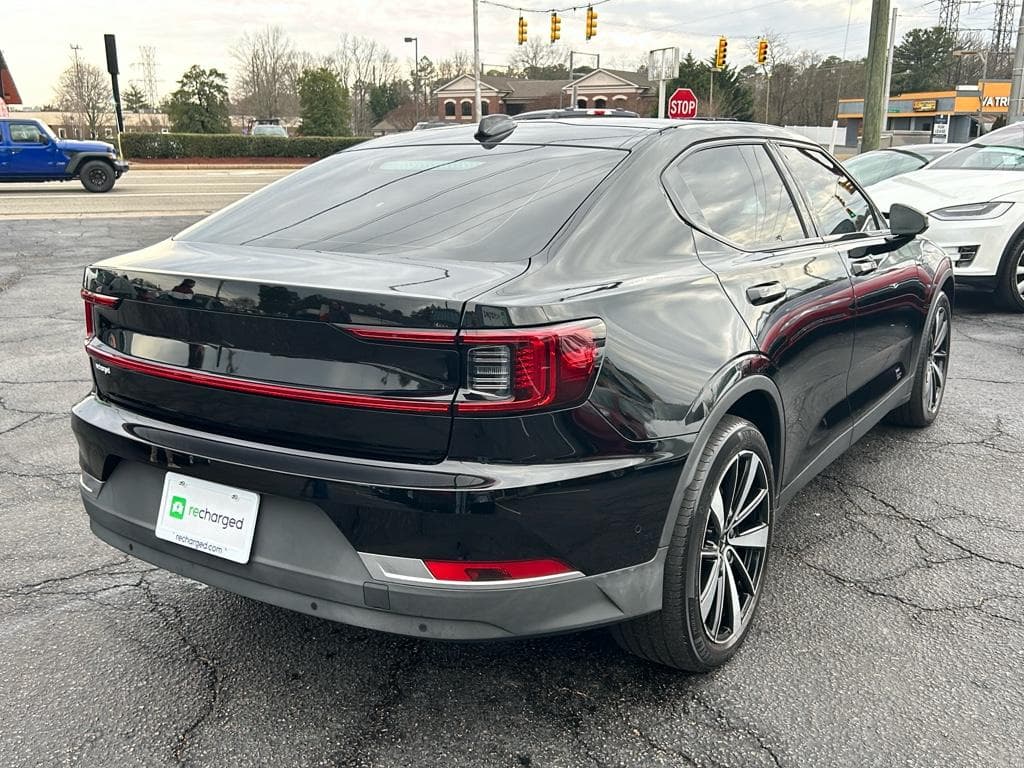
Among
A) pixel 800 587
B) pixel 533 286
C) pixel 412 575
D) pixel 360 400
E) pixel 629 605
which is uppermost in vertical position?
pixel 533 286

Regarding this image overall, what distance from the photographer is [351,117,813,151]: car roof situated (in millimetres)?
2877

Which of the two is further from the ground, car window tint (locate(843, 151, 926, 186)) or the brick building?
the brick building

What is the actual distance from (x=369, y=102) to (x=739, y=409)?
294ft

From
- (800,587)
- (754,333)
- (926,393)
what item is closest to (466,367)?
(754,333)

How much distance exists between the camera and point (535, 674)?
259 cm

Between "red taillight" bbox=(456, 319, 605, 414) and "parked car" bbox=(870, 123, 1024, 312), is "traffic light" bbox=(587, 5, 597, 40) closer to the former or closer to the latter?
"parked car" bbox=(870, 123, 1024, 312)

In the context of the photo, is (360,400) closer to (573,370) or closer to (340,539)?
(340,539)

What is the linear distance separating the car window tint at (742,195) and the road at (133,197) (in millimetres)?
14855

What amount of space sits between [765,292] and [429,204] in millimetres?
1094

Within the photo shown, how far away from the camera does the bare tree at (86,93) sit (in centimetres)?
6606

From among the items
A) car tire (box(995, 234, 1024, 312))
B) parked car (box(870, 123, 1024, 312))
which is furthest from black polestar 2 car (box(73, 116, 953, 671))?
car tire (box(995, 234, 1024, 312))

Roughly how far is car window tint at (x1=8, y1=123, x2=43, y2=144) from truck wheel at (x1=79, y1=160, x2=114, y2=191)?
3.81ft

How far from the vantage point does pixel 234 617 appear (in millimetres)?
2906

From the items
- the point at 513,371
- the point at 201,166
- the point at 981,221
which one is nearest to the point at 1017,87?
the point at 981,221
